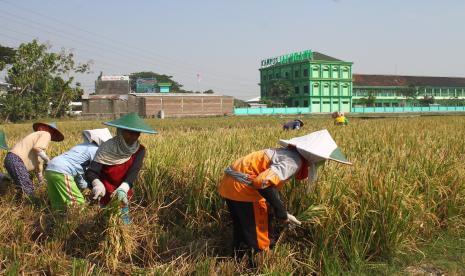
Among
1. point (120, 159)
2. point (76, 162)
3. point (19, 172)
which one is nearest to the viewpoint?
point (120, 159)

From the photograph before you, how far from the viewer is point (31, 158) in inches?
205

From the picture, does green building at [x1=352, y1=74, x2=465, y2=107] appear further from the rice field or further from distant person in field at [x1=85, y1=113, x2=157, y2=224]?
distant person in field at [x1=85, y1=113, x2=157, y2=224]

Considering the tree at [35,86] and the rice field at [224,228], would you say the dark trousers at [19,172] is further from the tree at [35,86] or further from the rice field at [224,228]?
the tree at [35,86]

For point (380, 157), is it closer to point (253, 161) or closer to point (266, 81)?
point (253, 161)

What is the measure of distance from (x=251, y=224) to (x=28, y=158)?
317 cm

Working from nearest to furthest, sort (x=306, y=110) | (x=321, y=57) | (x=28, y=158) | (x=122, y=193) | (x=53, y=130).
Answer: (x=122, y=193) → (x=28, y=158) → (x=53, y=130) → (x=306, y=110) → (x=321, y=57)

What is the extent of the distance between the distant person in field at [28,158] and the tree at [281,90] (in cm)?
5765

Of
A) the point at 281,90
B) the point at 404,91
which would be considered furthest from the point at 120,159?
the point at 404,91

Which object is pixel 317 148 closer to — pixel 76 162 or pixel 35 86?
pixel 76 162

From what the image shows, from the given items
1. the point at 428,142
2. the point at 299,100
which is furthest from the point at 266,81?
the point at 428,142

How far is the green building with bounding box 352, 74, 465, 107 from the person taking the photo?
68438mm

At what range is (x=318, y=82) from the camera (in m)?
60.7

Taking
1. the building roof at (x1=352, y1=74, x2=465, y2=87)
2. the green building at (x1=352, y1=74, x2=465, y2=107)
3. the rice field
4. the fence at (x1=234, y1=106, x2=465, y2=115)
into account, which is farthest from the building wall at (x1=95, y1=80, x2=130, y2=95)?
the rice field

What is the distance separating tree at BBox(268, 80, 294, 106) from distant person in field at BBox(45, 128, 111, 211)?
58.3m
